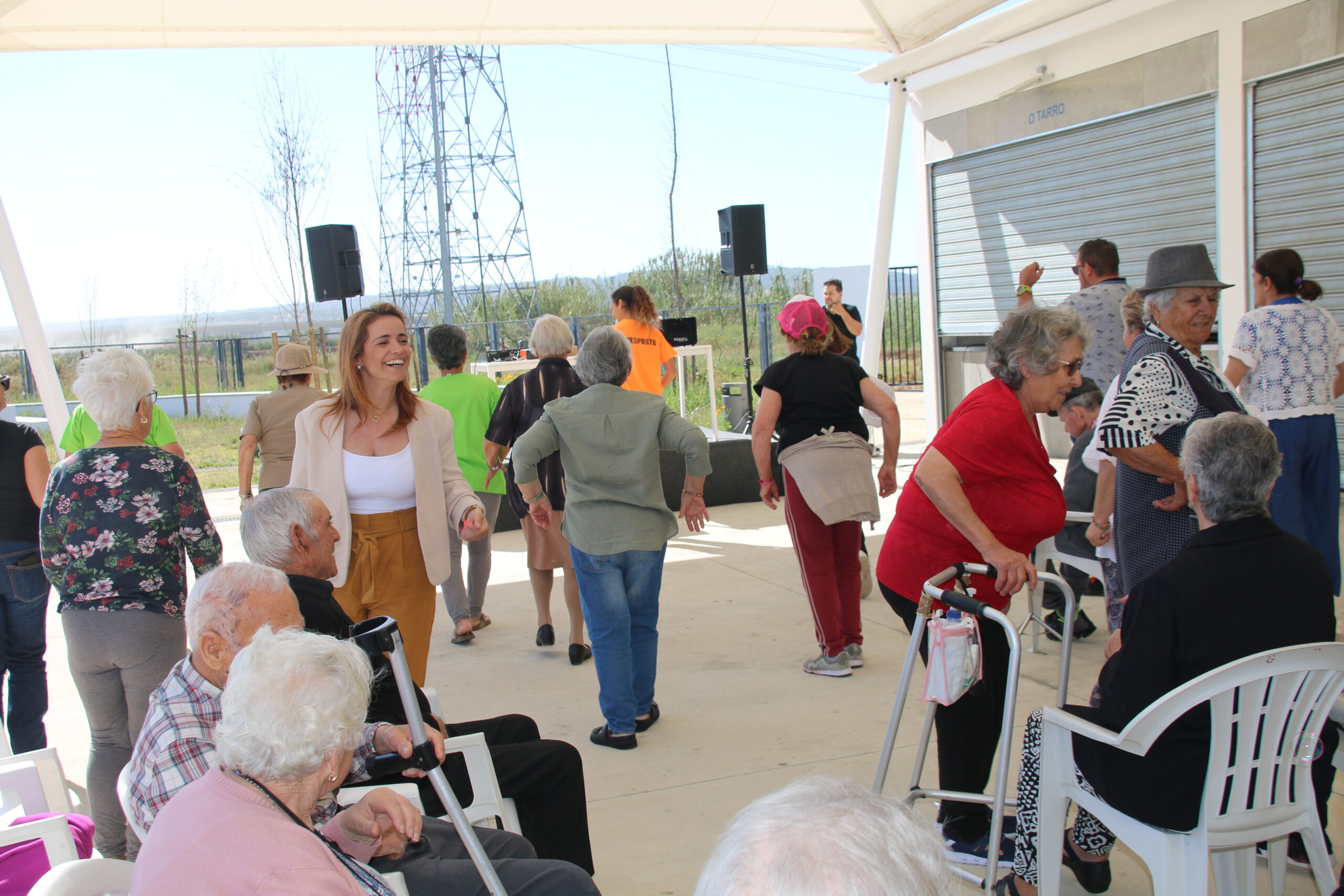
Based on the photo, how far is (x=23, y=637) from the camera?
136 inches

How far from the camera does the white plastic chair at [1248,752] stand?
6.34 feet

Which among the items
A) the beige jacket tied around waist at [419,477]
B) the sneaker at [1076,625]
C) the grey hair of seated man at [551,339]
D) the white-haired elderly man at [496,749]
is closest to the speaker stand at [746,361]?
the grey hair of seated man at [551,339]

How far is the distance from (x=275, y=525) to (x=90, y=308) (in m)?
18.5

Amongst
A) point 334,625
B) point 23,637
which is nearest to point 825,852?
point 334,625

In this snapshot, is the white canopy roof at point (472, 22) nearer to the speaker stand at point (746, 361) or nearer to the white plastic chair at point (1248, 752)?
the speaker stand at point (746, 361)

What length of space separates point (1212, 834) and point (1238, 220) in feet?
23.7

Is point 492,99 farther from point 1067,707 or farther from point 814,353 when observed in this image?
point 1067,707

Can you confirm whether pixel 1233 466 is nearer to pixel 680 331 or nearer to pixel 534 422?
pixel 534 422

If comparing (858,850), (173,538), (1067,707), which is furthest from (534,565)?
(858,850)

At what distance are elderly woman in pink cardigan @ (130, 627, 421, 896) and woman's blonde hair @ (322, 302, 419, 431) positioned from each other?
158 centimetres

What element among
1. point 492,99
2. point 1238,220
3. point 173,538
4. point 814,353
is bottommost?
point 173,538

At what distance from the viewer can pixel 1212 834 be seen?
6.50 ft

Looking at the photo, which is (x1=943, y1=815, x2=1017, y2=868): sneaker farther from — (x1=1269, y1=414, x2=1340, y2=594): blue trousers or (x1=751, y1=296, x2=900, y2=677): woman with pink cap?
(x1=1269, y1=414, x2=1340, y2=594): blue trousers

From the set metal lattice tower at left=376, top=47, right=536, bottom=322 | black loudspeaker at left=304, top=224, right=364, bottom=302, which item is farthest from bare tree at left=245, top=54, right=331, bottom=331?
black loudspeaker at left=304, top=224, right=364, bottom=302
